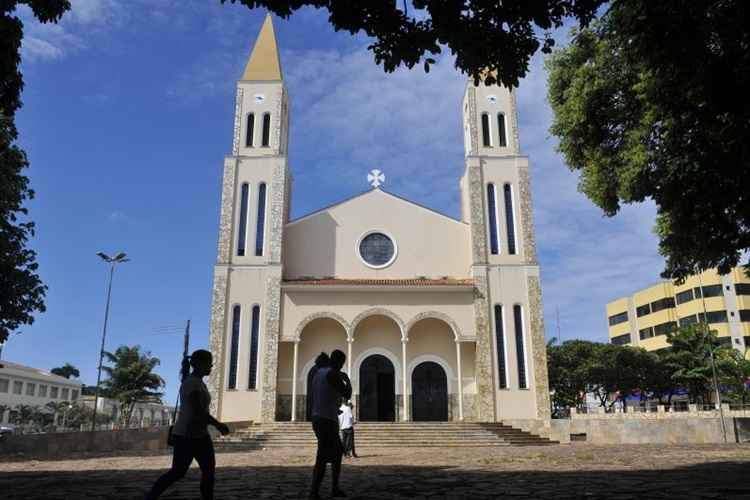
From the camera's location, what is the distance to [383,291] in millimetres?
22594

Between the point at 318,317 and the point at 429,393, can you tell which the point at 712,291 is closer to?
the point at 429,393

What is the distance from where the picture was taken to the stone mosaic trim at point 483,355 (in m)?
21.3

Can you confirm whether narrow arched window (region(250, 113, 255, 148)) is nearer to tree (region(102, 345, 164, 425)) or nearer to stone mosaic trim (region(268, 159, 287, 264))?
stone mosaic trim (region(268, 159, 287, 264))

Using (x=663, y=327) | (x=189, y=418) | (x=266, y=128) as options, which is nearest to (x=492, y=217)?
(x=266, y=128)

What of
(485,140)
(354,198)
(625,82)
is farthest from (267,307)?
(625,82)

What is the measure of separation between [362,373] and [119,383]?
926 inches

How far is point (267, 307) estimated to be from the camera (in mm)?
22359

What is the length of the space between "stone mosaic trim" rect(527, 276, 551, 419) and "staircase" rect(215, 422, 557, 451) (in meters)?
1.52

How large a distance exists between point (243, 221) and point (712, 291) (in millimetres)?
41143

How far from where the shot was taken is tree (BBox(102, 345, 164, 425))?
3922 cm

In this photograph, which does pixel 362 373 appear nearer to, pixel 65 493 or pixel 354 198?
pixel 354 198

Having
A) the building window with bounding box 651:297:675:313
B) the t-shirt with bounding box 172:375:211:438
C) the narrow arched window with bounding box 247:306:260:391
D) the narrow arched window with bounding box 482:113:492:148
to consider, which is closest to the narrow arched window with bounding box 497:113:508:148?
the narrow arched window with bounding box 482:113:492:148

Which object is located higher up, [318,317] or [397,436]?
[318,317]

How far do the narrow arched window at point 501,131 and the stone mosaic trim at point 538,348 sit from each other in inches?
225
